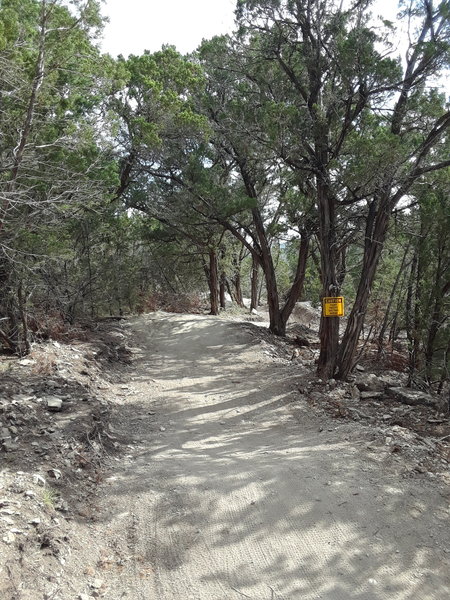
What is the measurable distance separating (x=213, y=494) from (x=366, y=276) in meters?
6.01

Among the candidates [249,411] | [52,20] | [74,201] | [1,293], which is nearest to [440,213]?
[249,411]

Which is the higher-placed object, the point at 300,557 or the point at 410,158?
the point at 410,158

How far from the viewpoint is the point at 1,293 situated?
769 centimetres

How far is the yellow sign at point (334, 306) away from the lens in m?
9.27

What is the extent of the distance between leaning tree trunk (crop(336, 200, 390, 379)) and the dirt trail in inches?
95.2

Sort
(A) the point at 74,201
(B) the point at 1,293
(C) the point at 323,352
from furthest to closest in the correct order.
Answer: (C) the point at 323,352
(B) the point at 1,293
(A) the point at 74,201

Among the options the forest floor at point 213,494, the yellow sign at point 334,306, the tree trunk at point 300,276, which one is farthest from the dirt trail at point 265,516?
the tree trunk at point 300,276

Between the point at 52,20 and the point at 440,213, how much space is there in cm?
807

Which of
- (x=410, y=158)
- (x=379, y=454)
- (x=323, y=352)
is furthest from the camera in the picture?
(x=323, y=352)

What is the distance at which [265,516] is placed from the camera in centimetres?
422

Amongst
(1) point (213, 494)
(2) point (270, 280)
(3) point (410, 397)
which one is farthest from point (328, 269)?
(1) point (213, 494)

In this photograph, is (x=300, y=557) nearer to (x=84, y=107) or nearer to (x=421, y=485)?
(x=421, y=485)

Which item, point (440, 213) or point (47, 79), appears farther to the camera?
point (440, 213)

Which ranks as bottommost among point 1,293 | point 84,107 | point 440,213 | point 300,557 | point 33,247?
point 300,557
